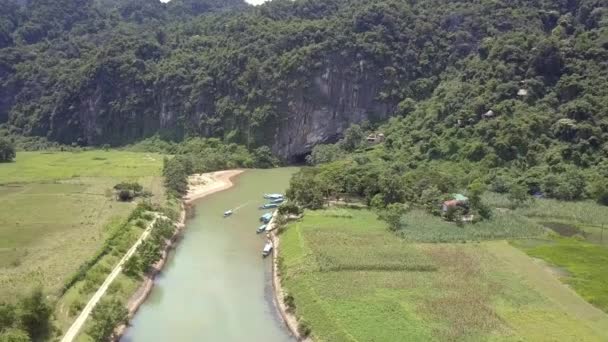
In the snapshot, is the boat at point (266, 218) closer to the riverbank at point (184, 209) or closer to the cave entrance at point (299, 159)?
the riverbank at point (184, 209)

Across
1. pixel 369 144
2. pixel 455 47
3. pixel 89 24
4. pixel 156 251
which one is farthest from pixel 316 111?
pixel 89 24

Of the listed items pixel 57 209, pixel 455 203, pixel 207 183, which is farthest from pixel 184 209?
pixel 455 203

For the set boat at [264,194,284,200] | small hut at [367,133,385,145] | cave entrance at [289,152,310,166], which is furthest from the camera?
cave entrance at [289,152,310,166]

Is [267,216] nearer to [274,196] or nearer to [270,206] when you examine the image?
[270,206]

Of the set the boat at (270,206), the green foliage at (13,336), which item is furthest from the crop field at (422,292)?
the boat at (270,206)

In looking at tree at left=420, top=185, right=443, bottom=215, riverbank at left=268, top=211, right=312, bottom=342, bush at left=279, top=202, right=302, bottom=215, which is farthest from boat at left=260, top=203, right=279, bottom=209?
tree at left=420, top=185, right=443, bottom=215

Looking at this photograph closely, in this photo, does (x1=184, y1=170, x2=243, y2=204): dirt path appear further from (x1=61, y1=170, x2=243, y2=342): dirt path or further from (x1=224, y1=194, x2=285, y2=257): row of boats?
(x1=224, y1=194, x2=285, y2=257): row of boats
